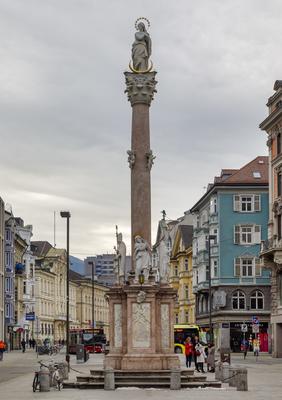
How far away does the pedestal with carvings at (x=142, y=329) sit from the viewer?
118ft

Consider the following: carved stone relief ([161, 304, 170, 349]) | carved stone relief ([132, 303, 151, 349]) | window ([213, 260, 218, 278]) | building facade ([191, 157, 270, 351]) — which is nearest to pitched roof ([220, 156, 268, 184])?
building facade ([191, 157, 270, 351])

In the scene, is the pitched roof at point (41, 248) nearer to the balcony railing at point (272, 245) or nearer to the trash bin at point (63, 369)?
the balcony railing at point (272, 245)

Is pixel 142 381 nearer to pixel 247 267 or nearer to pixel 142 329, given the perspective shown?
pixel 142 329

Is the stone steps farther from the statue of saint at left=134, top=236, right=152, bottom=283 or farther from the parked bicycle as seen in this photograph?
the statue of saint at left=134, top=236, right=152, bottom=283

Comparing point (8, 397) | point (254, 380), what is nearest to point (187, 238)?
point (254, 380)

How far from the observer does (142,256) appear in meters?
37.1

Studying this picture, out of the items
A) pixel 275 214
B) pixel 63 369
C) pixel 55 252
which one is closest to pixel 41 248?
pixel 55 252

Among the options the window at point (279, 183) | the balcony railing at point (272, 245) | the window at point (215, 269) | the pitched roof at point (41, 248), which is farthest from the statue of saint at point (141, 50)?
the pitched roof at point (41, 248)

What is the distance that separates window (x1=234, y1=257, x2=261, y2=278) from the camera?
96.2 m

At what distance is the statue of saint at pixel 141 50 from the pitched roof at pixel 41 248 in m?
136

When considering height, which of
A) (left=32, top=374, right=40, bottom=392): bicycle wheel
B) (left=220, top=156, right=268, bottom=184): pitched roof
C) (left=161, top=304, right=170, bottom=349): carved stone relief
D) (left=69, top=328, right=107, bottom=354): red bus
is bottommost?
(left=69, top=328, right=107, bottom=354): red bus

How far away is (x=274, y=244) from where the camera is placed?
73812 mm

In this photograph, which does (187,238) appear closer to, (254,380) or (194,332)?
(194,332)

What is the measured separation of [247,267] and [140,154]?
198ft
